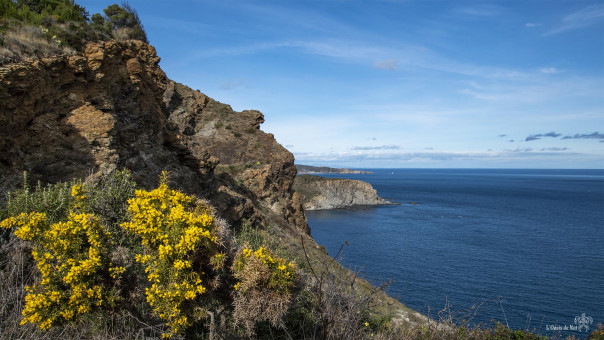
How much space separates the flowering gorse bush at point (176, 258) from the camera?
4.37 metres

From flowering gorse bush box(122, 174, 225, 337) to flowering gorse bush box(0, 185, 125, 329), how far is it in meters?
0.50

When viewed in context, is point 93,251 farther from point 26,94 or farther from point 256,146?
point 256,146

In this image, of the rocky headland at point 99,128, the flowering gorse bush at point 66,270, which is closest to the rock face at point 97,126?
the rocky headland at point 99,128

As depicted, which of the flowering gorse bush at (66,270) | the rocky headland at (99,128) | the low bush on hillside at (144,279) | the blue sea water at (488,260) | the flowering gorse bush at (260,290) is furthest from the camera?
the blue sea water at (488,260)

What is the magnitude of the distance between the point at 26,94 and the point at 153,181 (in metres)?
4.09

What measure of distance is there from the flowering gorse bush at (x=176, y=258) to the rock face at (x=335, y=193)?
318ft

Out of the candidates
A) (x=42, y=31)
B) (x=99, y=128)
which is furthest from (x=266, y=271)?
(x=42, y=31)

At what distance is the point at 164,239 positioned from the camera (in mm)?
4477

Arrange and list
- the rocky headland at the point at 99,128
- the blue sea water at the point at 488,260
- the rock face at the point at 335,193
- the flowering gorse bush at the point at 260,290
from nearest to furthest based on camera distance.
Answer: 1. the flowering gorse bush at the point at 260,290
2. the rocky headland at the point at 99,128
3. the blue sea water at the point at 488,260
4. the rock face at the point at 335,193

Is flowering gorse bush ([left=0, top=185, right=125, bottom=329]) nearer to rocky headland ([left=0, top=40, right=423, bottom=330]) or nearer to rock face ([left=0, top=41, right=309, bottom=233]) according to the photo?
rocky headland ([left=0, top=40, right=423, bottom=330])

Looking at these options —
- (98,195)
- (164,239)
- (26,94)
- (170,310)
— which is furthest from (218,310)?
(26,94)

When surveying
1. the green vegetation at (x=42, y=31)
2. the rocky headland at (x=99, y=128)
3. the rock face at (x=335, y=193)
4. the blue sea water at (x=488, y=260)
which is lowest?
the blue sea water at (x=488, y=260)

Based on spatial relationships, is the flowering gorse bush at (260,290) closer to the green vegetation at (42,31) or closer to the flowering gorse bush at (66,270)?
the flowering gorse bush at (66,270)

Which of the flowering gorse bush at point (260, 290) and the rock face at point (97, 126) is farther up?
the rock face at point (97, 126)
